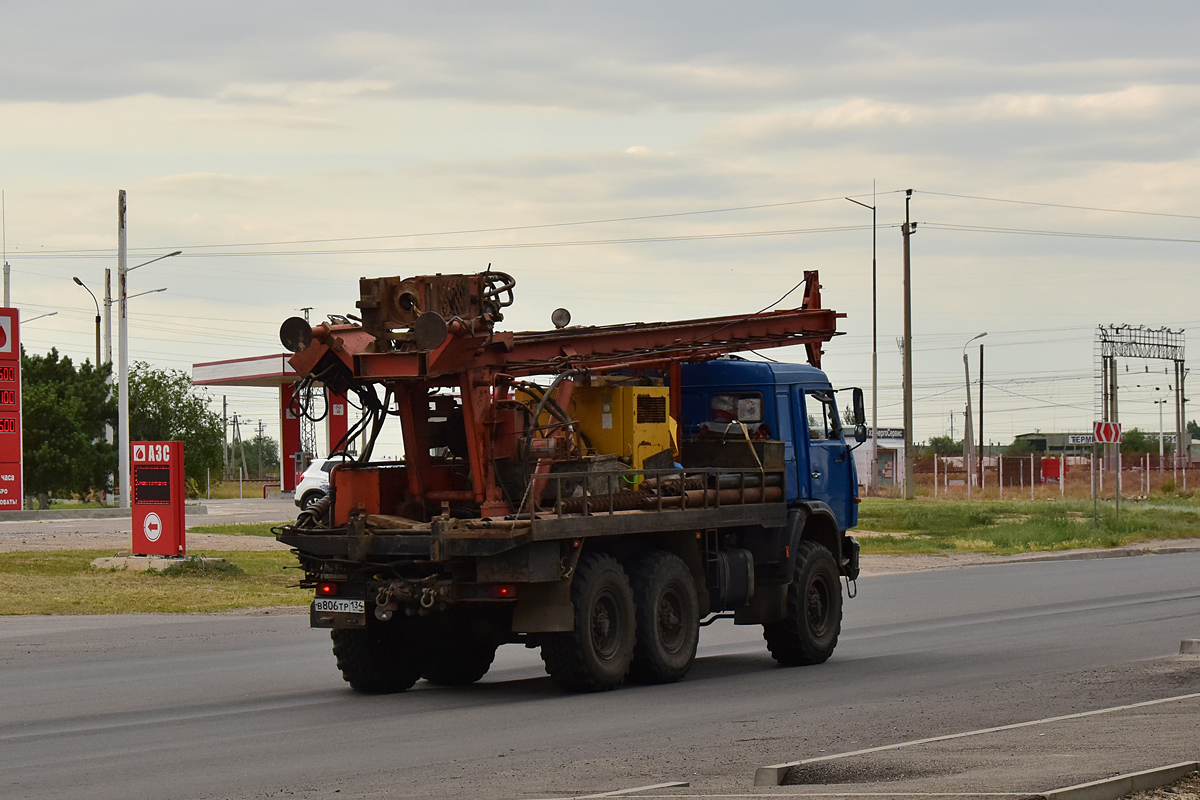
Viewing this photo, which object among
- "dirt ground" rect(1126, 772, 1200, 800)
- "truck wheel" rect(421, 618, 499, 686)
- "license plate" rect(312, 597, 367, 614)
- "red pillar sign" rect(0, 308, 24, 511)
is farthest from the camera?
"red pillar sign" rect(0, 308, 24, 511)

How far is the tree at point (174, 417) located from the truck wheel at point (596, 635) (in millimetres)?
68323

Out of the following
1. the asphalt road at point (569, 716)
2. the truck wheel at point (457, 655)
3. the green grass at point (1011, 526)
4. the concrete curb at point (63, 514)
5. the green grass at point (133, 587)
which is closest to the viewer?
the asphalt road at point (569, 716)

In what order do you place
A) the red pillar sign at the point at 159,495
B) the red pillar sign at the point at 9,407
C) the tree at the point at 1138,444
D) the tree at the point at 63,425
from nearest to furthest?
the red pillar sign at the point at 159,495
the red pillar sign at the point at 9,407
the tree at the point at 63,425
the tree at the point at 1138,444

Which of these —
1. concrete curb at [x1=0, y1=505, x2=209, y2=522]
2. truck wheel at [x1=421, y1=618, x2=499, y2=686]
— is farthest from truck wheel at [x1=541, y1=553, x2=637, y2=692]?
concrete curb at [x1=0, y1=505, x2=209, y2=522]

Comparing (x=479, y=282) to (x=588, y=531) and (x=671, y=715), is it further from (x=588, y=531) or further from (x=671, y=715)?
(x=671, y=715)

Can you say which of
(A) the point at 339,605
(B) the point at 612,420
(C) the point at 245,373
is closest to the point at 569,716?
(A) the point at 339,605

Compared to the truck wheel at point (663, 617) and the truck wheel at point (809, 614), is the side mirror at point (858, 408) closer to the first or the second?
the truck wheel at point (809, 614)

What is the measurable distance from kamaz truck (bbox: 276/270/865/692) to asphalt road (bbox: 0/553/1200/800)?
45 cm

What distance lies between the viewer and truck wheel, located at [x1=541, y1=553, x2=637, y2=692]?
42.2 feet

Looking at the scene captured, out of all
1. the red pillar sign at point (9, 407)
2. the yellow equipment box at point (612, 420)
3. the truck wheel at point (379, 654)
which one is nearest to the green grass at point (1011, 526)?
the red pillar sign at point (9, 407)

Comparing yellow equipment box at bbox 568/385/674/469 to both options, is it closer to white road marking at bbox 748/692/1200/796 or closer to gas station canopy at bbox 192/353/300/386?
white road marking at bbox 748/692/1200/796

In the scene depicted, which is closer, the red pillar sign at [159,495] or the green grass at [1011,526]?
the red pillar sign at [159,495]

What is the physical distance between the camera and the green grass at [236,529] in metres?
39.9

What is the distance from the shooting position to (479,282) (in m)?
13.2
